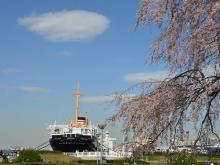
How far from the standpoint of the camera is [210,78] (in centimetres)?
959

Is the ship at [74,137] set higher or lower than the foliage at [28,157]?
higher

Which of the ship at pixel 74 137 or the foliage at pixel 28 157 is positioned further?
the ship at pixel 74 137

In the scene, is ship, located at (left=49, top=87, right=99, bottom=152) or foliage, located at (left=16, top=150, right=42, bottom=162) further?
ship, located at (left=49, top=87, right=99, bottom=152)

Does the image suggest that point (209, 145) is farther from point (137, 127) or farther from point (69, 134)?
point (69, 134)

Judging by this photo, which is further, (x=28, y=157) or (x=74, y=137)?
(x=74, y=137)

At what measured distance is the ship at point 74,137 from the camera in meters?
85.4

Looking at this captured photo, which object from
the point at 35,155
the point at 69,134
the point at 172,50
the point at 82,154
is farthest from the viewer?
the point at 69,134

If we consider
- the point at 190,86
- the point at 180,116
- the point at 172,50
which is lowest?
the point at 180,116

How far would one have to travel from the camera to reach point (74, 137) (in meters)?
84.8

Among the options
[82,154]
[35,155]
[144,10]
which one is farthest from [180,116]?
[82,154]

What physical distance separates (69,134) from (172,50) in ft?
253

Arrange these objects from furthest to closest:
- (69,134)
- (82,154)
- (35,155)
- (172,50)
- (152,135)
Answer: (69,134)
(82,154)
(35,155)
(152,135)
(172,50)

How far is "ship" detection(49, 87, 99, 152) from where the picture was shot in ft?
280

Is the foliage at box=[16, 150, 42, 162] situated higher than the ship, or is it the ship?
the ship
